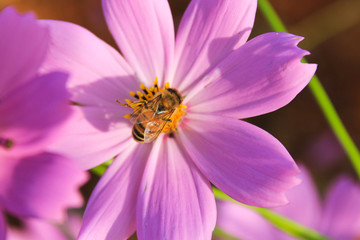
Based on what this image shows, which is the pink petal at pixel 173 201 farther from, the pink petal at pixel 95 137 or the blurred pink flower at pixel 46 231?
the blurred pink flower at pixel 46 231

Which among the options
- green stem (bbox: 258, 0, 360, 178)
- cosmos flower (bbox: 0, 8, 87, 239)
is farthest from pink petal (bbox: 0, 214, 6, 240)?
green stem (bbox: 258, 0, 360, 178)

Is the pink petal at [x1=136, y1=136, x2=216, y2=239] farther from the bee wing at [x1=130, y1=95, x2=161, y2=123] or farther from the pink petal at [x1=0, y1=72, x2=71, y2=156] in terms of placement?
the pink petal at [x1=0, y1=72, x2=71, y2=156]

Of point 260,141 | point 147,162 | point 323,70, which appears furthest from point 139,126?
point 323,70

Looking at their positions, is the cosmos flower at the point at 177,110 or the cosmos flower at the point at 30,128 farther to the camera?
the cosmos flower at the point at 177,110

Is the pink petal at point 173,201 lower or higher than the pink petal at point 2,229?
lower

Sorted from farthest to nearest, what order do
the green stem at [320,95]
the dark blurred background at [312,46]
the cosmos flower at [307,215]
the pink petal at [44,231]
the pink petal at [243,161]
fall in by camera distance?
the dark blurred background at [312,46] → the pink petal at [44,231] → the cosmos flower at [307,215] → the green stem at [320,95] → the pink petal at [243,161]

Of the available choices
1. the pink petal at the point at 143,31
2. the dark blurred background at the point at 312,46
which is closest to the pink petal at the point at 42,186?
the pink petal at the point at 143,31

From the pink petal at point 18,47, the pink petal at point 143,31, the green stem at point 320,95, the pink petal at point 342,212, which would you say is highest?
the pink petal at point 18,47
